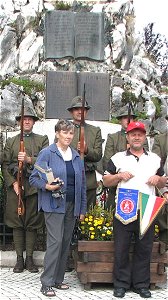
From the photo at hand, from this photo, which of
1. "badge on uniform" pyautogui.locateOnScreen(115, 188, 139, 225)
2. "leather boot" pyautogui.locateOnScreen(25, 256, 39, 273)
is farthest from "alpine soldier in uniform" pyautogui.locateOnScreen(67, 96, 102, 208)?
"badge on uniform" pyautogui.locateOnScreen(115, 188, 139, 225)

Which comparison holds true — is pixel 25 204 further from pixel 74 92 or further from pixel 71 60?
pixel 71 60

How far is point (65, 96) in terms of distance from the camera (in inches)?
615

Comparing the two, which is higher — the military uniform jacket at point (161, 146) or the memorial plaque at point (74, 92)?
the memorial plaque at point (74, 92)

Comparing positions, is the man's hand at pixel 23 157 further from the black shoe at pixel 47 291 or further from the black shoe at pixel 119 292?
the black shoe at pixel 119 292

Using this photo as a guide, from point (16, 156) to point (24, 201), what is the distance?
1.83 ft

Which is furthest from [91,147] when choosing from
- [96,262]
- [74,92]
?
[74,92]

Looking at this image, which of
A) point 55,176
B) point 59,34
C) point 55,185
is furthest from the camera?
point 59,34

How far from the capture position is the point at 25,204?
6273 millimetres

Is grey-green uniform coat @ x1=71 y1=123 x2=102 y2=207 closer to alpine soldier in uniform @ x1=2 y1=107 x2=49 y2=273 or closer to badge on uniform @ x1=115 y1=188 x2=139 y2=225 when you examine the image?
alpine soldier in uniform @ x1=2 y1=107 x2=49 y2=273

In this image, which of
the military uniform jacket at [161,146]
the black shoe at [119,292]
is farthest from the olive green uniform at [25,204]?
the military uniform jacket at [161,146]

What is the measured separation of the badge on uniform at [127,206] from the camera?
17.0 ft

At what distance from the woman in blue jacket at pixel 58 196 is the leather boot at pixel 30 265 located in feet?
2.39

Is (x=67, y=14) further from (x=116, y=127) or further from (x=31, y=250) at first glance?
(x=31, y=250)

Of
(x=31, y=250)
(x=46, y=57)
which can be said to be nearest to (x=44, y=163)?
(x=31, y=250)
